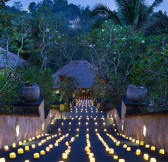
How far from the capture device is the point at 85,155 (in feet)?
16.5

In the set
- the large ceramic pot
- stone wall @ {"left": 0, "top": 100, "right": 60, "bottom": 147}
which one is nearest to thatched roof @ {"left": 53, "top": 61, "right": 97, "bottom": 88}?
the large ceramic pot

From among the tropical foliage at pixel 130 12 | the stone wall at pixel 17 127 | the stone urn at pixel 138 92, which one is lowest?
the stone wall at pixel 17 127

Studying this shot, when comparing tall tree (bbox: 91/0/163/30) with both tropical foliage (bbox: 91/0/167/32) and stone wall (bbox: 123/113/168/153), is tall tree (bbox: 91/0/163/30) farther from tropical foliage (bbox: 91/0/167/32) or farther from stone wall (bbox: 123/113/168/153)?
stone wall (bbox: 123/113/168/153)

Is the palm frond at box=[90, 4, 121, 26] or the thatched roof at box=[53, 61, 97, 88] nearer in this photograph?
the palm frond at box=[90, 4, 121, 26]

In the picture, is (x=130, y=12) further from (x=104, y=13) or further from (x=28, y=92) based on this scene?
(x=28, y=92)

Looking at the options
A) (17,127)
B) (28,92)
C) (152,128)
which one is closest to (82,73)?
(28,92)

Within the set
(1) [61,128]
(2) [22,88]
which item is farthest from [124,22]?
(2) [22,88]

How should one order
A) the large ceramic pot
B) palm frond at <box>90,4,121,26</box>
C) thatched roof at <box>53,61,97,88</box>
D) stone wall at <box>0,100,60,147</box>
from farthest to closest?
1. thatched roof at <box>53,61,97,88</box>
2. palm frond at <box>90,4,121,26</box>
3. the large ceramic pot
4. stone wall at <box>0,100,60,147</box>

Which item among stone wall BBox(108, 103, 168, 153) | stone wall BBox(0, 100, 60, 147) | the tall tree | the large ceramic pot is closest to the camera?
stone wall BBox(108, 103, 168, 153)

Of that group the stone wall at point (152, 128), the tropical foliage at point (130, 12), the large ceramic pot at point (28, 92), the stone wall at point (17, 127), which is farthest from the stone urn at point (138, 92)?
the tropical foliage at point (130, 12)

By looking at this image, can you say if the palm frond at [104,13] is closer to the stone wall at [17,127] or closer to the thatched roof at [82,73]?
the stone wall at [17,127]

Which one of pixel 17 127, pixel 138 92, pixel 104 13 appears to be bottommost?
pixel 17 127

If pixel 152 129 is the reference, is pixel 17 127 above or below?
below

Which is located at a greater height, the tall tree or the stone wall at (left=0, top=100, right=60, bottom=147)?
the tall tree
